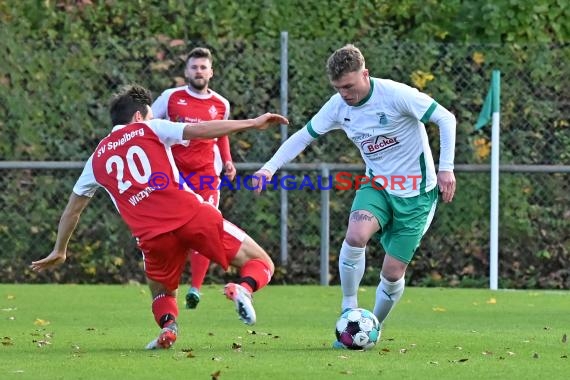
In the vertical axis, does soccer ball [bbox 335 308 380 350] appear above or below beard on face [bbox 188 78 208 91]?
below

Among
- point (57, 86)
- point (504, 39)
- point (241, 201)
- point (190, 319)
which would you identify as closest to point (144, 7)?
point (57, 86)

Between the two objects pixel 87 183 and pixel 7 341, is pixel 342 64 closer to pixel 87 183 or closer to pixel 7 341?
pixel 87 183

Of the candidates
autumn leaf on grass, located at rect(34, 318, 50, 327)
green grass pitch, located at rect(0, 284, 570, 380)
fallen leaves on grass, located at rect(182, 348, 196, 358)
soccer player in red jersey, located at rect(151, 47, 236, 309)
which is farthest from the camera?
soccer player in red jersey, located at rect(151, 47, 236, 309)

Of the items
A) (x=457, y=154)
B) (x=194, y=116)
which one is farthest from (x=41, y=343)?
(x=457, y=154)

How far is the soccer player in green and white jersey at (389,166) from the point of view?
336 inches

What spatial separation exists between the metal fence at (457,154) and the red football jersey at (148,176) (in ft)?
19.3

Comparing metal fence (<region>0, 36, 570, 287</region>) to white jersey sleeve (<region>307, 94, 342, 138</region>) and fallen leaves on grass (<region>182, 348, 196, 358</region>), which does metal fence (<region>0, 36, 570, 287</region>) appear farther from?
fallen leaves on grass (<region>182, 348, 196, 358</region>)

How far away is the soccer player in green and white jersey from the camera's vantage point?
336 inches

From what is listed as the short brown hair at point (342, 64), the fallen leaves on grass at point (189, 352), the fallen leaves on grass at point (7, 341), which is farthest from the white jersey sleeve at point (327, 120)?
the fallen leaves on grass at point (7, 341)

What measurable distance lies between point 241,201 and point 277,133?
2.53 feet

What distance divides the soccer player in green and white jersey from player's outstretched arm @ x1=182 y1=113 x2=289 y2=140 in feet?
3.25

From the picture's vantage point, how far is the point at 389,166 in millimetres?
8688

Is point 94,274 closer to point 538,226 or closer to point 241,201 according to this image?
point 241,201

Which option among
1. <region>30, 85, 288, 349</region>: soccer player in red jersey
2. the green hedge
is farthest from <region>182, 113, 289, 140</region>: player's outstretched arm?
the green hedge
